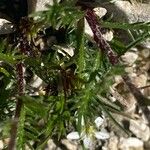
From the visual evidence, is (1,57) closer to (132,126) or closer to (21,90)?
(21,90)

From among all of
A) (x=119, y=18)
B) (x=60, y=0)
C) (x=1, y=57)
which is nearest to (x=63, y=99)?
(x=1, y=57)

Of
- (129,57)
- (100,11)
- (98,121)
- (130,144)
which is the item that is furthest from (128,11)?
(130,144)

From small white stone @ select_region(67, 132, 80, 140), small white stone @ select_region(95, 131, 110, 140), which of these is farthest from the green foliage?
small white stone @ select_region(95, 131, 110, 140)

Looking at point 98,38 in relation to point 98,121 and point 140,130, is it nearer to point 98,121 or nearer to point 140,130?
point 98,121

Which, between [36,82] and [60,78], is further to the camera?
[36,82]

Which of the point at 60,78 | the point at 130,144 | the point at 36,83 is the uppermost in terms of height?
the point at 36,83

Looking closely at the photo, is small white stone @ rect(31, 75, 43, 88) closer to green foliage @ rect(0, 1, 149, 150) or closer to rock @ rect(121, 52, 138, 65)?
green foliage @ rect(0, 1, 149, 150)

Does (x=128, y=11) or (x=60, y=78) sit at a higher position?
(x=128, y=11)
